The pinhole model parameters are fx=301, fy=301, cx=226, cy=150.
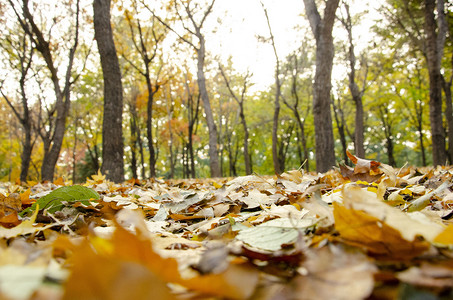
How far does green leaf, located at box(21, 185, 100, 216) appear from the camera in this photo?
1.39 m

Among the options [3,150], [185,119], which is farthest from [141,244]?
[3,150]

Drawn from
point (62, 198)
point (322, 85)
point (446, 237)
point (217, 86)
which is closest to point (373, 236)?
point (446, 237)

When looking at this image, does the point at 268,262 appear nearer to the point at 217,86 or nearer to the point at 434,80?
the point at 434,80

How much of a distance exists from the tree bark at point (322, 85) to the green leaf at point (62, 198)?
5.93 metres

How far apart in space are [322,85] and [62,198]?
6.42 m

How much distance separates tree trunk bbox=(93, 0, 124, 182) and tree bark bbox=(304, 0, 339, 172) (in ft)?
14.4

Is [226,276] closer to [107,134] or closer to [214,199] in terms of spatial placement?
[214,199]

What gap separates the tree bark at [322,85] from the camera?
6684 millimetres

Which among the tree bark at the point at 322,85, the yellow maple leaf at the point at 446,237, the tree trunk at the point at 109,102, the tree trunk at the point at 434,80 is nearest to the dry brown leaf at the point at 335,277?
the yellow maple leaf at the point at 446,237

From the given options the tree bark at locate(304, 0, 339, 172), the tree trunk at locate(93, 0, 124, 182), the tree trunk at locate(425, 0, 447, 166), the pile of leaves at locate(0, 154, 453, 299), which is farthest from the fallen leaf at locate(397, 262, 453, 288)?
the tree trunk at locate(425, 0, 447, 166)

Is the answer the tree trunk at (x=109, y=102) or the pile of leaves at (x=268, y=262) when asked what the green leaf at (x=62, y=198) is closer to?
the pile of leaves at (x=268, y=262)

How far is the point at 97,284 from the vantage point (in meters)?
0.34

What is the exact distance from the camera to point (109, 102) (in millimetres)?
5887

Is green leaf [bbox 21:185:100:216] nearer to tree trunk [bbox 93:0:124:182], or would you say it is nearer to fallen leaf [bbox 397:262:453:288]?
fallen leaf [bbox 397:262:453:288]
